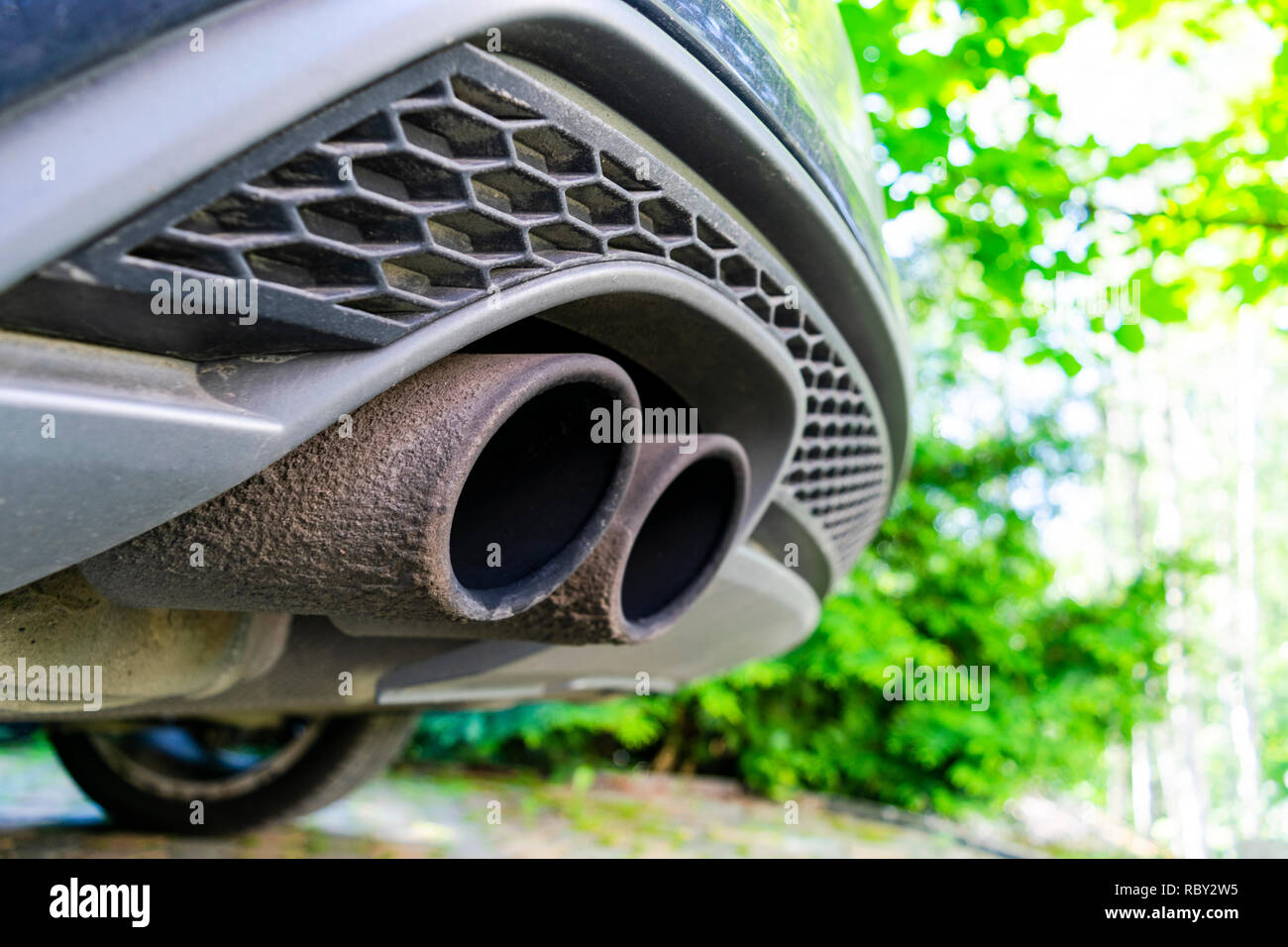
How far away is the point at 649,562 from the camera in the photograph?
3.76 feet

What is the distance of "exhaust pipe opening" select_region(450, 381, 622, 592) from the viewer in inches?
34.2

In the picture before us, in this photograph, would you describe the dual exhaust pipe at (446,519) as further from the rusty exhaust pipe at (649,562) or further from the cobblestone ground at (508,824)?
the cobblestone ground at (508,824)

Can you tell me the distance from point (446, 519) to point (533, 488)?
0.22m

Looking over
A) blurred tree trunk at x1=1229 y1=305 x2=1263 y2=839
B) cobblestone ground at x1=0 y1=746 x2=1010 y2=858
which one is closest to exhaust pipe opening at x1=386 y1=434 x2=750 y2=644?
cobblestone ground at x1=0 y1=746 x2=1010 y2=858

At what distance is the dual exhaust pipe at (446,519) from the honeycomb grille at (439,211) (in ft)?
0.26

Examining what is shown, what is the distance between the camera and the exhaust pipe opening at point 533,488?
869 mm

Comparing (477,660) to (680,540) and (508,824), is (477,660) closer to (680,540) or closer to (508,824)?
(680,540)

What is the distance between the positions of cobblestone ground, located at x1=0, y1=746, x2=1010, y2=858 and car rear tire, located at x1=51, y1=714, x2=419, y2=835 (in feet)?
0.23

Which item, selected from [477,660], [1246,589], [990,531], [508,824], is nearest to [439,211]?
[477,660]

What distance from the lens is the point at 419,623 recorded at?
0.91 metres

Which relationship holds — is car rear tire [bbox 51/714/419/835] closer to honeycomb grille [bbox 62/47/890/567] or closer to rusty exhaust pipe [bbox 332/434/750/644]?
rusty exhaust pipe [bbox 332/434/750/644]

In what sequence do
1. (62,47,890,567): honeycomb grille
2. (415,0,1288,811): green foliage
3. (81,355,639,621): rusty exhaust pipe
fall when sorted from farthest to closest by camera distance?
(415,0,1288,811): green foliage
(81,355,639,621): rusty exhaust pipe
(62,47,890,567): honeycomb grille

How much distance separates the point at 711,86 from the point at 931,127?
232cm

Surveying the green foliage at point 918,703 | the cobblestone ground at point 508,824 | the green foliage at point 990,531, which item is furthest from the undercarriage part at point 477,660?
the green foliage at point 918,703
